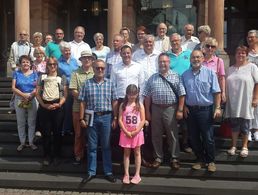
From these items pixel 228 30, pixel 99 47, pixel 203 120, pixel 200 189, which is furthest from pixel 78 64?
pixel 228 30

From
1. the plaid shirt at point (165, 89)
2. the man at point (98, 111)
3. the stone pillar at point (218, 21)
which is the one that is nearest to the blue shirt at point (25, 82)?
the man at point (98, 111)

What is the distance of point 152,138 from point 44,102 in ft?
5.77

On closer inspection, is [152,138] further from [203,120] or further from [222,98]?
[222,98]

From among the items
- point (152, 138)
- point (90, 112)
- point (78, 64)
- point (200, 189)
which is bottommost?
point (200, 189)

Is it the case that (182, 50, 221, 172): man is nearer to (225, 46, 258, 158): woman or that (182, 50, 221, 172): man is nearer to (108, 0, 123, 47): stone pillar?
(225, 46, 258, 158): woman

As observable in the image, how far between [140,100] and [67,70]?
1394mm

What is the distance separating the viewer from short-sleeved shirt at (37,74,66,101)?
653 cm

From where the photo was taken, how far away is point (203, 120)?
20.0ft

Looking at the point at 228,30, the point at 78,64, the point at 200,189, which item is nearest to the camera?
the point at 200,189

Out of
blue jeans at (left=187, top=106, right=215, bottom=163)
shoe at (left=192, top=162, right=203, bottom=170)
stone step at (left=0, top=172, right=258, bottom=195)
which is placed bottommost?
stone step at (left=0, top=172, right=258, bottom=195)

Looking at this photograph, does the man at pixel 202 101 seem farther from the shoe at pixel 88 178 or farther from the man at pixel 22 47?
the man at pixel 22 47

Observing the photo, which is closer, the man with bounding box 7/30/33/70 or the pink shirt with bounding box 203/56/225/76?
the pink shirt with bounding box 203/56/225/76

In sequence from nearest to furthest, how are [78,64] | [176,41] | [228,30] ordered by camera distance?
1. [176,41]
2. [78,64]
3. [228,30]

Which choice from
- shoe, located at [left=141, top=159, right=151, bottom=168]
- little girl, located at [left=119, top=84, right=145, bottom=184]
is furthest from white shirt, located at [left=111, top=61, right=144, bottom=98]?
shoe, located at [left=141, top=159, right=151, bottom=168]
